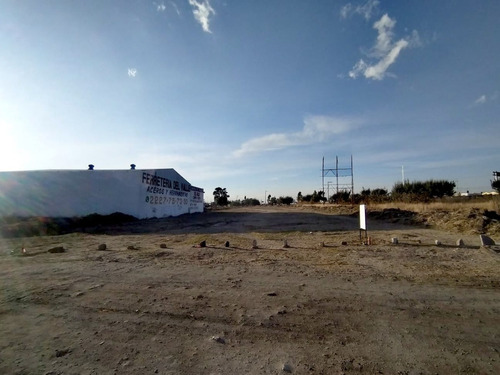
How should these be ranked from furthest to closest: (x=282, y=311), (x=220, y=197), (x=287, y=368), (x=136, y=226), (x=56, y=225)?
(x=220, y=197)
(x=136, y=226)
(x=56, y=225)
(x=282, y=311)
(x=287, y=368)

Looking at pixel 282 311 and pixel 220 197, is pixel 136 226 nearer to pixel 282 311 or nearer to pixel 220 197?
pixel 282 311

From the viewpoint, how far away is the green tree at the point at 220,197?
9794 centimetres

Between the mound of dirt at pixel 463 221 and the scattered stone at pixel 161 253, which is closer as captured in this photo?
the scattered stone at pixel 161 253

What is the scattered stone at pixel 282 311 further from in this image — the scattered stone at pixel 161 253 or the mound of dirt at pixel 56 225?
the mound of dirt at pixel 56 225

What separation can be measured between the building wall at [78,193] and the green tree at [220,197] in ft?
225

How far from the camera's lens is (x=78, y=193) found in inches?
1042

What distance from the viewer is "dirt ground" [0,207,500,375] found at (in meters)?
2.90

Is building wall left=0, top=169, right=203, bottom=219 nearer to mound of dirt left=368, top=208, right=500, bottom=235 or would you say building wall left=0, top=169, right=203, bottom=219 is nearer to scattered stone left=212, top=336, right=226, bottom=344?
mound of dirt left=368, top=208, right=500, bottom=235

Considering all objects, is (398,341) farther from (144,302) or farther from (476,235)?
(476,235)

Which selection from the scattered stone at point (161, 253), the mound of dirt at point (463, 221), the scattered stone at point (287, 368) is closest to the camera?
the scattered stone at point (287, 368)

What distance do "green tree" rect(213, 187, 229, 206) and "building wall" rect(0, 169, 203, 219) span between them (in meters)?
68.5

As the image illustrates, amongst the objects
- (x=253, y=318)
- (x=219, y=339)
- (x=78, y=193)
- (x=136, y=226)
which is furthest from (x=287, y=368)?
(x=78, y=193)

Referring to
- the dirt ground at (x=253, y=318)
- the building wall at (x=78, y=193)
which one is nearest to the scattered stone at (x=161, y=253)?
the dirt ground at (x=253, y=318)

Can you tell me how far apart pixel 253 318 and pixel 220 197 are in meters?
95.0
